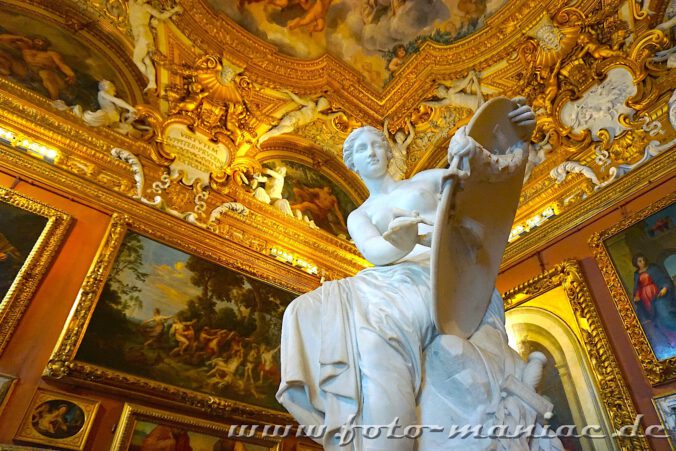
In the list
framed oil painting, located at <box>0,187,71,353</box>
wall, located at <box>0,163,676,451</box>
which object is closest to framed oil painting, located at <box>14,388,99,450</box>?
wall, located at <box>0,163,676,451</box>

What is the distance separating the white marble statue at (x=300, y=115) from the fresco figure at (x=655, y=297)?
240 inches

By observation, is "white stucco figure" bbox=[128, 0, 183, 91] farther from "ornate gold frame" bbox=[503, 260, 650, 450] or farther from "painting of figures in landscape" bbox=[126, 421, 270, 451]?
"ornate gold frame" bbox=[503, 260, 650, 450]

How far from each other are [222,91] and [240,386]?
16.9 ft

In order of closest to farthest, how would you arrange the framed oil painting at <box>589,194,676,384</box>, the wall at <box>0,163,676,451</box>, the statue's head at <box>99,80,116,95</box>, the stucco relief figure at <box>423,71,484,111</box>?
the wall at <box>0,163,676,451</box>
the framed oil painting at <box>589,194,676,384</box>
the statue's head at <box>99,80,116,95</box>
the stucco relief figure at <box>423,71,484,111</box>

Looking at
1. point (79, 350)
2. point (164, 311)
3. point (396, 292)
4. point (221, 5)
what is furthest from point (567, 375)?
point (221, 5)

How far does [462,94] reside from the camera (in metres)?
8.27

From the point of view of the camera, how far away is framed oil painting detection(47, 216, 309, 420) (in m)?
4.16

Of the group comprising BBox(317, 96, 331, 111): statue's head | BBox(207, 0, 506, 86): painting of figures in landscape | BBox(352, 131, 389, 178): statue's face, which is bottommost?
BBox(352, 131, 389, 178): statue's face

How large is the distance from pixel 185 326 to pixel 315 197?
13.6 feet

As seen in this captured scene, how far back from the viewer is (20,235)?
421 centimetres

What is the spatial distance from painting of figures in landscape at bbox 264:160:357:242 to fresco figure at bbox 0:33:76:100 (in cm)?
346

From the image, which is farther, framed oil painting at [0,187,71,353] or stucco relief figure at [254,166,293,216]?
stucco relief figure at [254,166,293,216]

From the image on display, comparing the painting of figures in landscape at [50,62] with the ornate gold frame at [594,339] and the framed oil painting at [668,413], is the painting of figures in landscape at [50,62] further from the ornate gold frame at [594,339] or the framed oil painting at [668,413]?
the framed oil painting at [668,413]

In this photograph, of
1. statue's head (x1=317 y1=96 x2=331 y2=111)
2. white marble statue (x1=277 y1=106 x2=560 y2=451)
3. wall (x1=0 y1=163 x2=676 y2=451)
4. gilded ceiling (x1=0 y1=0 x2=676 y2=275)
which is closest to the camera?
white marble statue (x1=277 y1=106 x2=560 y2=451)
